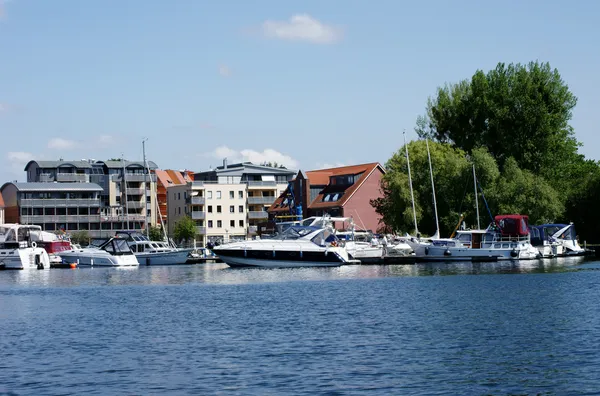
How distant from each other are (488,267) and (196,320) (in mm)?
49660

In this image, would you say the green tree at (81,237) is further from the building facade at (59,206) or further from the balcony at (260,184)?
the balcony at (260,184)

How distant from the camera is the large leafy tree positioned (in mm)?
113125

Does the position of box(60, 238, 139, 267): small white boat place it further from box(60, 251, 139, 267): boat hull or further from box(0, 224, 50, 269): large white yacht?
box(0, 224, 50, 269): large white yacht

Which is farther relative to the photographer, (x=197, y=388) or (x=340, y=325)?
(x=340, y=325)

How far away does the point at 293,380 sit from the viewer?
29.6 metres

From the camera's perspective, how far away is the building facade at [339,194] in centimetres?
15275

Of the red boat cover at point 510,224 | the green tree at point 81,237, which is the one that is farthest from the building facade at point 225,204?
the red boat cover at point 510,224

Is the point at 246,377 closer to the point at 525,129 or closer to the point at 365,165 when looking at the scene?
the point at 525,129

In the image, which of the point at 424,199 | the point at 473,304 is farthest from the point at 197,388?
the point at 424,199

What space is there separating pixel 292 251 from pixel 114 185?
345 feet

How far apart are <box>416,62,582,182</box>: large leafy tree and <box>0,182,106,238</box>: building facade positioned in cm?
8667

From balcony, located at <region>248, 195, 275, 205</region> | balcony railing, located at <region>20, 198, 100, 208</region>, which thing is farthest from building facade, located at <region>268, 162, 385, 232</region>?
balcony railing, located at <region>20, 198, 100, 208</region>

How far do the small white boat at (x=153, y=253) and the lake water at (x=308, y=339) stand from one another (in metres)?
49.7

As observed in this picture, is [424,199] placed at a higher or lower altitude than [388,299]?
higher
